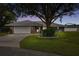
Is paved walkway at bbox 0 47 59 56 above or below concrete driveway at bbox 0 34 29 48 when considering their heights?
below

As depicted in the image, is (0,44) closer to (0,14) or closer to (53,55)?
(0,14)

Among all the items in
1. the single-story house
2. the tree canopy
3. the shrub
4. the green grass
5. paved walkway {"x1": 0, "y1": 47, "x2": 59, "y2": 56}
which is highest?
the tree canopy

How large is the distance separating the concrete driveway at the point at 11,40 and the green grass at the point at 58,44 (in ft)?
0.39

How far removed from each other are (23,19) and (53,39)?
2.73 ft

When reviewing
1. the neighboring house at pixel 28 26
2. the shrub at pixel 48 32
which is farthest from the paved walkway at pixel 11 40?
the shrub at pixel 48 32

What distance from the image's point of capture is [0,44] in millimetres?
7797

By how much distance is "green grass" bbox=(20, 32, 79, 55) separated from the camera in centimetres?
776

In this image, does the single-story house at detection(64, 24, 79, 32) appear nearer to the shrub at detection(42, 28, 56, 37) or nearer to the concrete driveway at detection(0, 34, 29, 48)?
the shrub at detection(42, 28, 56, 37)

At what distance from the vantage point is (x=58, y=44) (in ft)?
25.6

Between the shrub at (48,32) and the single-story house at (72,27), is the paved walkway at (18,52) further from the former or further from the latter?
the single-story house at (72,27)

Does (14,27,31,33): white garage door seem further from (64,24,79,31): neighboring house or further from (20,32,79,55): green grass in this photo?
(64,24,79,31): neighboring house

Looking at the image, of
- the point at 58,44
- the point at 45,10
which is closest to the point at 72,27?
the point at 58,44

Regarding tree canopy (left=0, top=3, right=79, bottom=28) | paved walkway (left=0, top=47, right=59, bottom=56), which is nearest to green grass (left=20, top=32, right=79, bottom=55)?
paved walkway (left=0, top=47, right=59, bottom=56)

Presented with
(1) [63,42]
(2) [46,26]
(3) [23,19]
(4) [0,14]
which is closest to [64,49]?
(1) [63,42]
